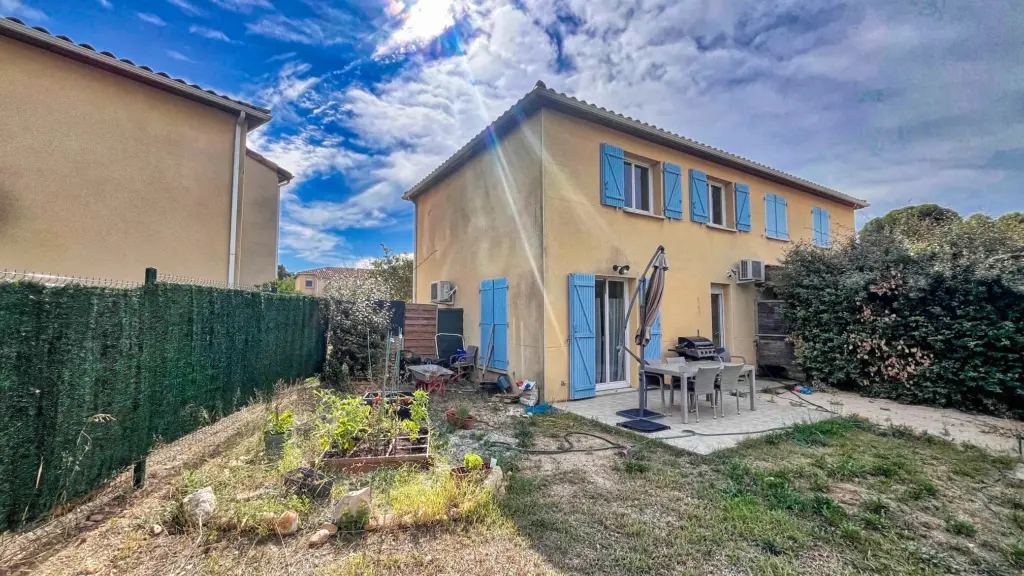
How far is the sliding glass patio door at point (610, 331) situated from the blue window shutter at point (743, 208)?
4287mm

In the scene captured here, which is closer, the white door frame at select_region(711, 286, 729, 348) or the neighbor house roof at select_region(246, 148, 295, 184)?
the white door frame at select_region(711, 286, 729, 348)

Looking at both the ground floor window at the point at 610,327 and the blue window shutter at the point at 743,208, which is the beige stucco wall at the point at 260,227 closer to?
the ground floor window at the point at 610,327

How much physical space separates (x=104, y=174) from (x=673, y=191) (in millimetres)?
10373

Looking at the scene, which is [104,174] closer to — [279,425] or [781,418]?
[279,425]

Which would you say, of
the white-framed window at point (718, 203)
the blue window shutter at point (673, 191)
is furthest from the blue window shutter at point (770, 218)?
the blue window shutter at point (673, 191)

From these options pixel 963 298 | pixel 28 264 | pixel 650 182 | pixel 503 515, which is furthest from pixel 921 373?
pixel 28 264

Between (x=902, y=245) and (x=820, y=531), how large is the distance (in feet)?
25.2

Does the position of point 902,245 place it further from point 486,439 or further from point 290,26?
point 290,26

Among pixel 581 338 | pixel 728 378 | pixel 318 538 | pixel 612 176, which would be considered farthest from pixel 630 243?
pixel 318 538

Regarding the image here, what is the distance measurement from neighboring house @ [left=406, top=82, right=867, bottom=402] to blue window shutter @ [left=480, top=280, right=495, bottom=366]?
45mm

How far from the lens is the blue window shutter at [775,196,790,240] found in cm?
1105

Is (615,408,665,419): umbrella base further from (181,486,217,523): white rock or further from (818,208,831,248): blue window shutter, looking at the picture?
(818,208,831,248): blue window shutter

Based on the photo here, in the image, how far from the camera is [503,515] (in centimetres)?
302

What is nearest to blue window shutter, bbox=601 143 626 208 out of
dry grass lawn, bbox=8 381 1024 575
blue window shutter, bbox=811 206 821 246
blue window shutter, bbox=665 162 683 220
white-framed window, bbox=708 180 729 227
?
blue window shutter, bbox=665 162 683 220
